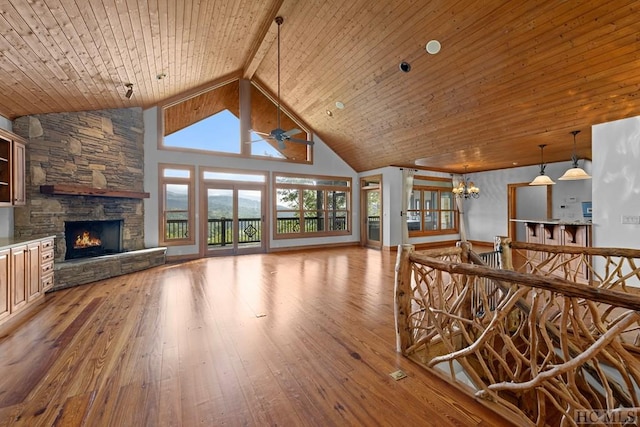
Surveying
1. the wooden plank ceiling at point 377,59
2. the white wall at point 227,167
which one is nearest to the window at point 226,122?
the white wall at point 227,167

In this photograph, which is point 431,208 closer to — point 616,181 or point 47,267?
point 616,181

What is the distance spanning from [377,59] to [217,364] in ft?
16.0

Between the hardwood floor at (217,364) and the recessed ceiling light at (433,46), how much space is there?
363 centimetres

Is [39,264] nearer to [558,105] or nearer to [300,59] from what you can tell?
[300,59]

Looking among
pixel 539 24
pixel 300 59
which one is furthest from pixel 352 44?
pixel 539 24

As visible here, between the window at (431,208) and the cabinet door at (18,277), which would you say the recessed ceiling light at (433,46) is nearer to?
the window at (431,208)

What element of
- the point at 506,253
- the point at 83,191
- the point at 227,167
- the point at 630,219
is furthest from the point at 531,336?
the point at 227,167

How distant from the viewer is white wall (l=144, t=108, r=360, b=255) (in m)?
6.00

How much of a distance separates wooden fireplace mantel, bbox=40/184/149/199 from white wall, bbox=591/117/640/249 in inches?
328

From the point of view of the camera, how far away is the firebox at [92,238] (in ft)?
15.5

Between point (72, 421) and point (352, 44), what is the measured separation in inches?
210

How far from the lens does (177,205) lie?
6395mm

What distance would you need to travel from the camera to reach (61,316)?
9.97 ft

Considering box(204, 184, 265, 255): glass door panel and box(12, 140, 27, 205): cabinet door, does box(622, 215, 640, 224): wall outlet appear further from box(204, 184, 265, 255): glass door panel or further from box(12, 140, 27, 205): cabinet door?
box(12, 140, 27, 205): cabinet door
